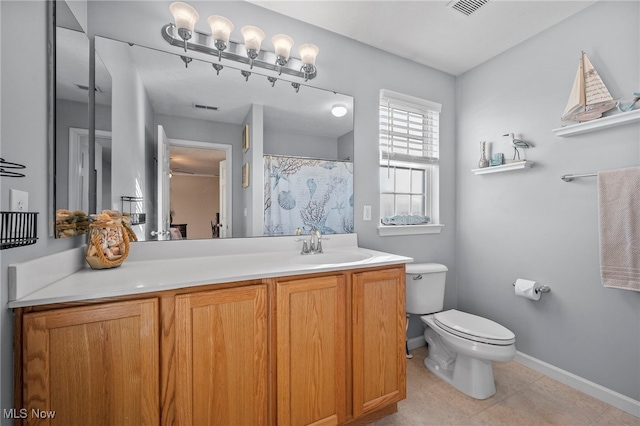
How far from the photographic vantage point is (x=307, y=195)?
1.91m

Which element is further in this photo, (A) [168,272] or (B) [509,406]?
(B) [509,406]

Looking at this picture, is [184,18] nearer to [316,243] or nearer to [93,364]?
[316,243]

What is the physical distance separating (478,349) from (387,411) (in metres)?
0.67

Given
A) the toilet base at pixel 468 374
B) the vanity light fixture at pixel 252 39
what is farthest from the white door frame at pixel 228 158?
the toilet base at pixel 468 374

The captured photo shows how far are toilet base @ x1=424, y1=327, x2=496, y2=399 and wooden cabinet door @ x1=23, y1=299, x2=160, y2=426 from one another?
1.80 m

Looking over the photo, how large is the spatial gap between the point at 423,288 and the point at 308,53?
6.28ft

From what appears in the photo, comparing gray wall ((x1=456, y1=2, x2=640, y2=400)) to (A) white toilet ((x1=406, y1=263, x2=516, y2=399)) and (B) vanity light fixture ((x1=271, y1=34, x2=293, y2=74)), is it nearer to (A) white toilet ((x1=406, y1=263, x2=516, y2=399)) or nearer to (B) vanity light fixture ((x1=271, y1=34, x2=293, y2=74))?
(A) white toilet ((x1=406, y1=263, x2=516, y2=399))

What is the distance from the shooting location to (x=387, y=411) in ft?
5.18

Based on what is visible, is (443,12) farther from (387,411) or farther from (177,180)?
(387,411)

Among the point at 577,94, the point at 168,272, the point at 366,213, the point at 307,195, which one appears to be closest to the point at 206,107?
the point at 307,195

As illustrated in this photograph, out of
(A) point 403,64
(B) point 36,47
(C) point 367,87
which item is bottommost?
(B) point 36,47

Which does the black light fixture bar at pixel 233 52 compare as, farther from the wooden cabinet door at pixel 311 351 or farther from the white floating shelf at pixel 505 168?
the white floating shelf at pixel 505 168

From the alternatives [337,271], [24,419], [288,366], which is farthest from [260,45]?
[24,419]

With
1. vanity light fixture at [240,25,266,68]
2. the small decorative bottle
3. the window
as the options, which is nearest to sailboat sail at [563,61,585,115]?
the small decorative bottle
